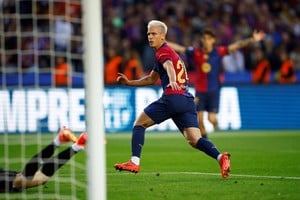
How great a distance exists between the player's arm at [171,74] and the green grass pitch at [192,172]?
1.24 metres

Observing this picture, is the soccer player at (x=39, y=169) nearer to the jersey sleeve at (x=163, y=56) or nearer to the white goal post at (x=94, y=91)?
the white goal post at (x=94, y=91)

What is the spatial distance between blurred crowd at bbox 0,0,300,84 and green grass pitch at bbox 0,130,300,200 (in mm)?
5201

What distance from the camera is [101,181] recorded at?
8164mm

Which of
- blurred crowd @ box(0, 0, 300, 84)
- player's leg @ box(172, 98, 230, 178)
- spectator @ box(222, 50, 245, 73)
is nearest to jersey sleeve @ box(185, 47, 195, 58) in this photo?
player's leg @ box(172, 98, 230, 178)

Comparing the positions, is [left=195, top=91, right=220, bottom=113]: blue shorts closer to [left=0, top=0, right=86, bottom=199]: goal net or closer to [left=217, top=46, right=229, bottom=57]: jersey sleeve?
[left=217, top=46, right=229, bottom=57]: jersey sleeve

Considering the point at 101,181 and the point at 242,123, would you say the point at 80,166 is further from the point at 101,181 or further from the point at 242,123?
the point at 242,123

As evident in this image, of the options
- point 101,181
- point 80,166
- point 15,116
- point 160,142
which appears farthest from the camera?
point 15,116

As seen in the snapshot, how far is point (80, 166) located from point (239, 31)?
14378mm

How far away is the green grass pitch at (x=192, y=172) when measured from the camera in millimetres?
10508

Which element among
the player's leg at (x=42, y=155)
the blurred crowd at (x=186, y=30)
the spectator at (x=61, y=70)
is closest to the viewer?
the player's leg at (x=42, y=155)

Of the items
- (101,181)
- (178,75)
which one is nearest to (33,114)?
(178,75)

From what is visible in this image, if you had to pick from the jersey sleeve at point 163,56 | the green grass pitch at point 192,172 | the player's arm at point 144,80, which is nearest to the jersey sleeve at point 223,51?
the green grass pitch at point 192,172

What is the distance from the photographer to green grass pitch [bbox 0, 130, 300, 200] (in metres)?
10.5

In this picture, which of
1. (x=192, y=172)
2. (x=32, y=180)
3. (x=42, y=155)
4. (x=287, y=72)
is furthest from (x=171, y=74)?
(x=287, y=72)
